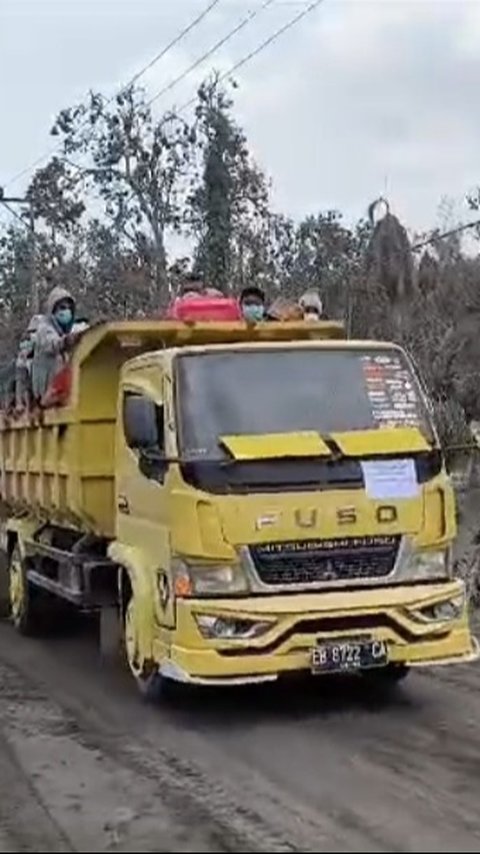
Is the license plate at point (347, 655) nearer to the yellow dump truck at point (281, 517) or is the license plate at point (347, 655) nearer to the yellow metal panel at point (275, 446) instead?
the yellow dump truck at point (281, 517)

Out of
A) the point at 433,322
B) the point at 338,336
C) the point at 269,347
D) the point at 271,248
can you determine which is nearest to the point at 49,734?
the point at 269,347

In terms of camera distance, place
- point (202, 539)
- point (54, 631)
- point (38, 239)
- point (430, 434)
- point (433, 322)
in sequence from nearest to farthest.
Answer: point (202, 539) < point (430, 434) < point (54, 631) < point (433, 322) < point (38, 239)

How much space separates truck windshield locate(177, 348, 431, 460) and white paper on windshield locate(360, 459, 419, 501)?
334 millimetres

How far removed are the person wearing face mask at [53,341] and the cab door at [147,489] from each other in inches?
57.7

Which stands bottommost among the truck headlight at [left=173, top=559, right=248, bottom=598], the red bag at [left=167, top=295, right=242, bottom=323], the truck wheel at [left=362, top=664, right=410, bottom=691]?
the truck wheel at [left=362, top=664, right=410, bottom=691]

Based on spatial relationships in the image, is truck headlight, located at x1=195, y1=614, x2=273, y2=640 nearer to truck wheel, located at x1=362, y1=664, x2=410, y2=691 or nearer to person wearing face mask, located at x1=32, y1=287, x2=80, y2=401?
truck wheel, located at x1=362, y1=664, x2=410, y2=691

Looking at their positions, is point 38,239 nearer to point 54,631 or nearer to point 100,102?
point 100,102

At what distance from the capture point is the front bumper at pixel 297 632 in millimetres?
9000

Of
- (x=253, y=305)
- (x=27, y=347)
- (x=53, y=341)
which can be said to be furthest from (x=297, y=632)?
(x=27, y=347)

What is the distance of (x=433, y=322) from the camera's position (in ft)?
80.4

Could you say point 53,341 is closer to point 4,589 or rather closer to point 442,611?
point 4,589

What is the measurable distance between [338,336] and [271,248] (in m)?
28.2

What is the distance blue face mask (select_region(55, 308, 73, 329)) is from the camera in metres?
12.9

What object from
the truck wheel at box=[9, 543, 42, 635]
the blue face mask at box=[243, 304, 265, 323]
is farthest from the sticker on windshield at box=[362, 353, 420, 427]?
the truck wheel at box=[9, 543, 42, 635]
